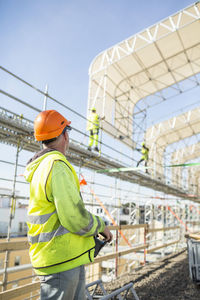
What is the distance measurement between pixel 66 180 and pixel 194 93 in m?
15.0

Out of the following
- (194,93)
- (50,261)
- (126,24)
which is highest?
(126,24)

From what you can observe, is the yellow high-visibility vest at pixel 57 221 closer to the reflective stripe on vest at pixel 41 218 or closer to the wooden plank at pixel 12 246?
the reflective stripe on vest at pixel 41 218

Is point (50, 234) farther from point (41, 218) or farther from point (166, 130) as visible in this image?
point (166, 130)

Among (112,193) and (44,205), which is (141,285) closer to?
(44,205)

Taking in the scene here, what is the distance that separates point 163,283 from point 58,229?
4.65 metres

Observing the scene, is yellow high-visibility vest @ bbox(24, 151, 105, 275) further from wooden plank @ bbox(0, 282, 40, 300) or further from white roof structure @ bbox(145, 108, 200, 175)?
white roof structure @ bbox(145, 108, 200, 175)

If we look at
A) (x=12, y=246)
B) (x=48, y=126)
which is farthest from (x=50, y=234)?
(x=12, y=246)

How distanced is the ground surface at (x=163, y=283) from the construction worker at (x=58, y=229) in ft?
11.5

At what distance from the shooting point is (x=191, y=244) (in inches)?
205

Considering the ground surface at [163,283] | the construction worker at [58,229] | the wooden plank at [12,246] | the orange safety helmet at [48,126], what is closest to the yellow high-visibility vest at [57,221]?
the construction worker at [58,229]

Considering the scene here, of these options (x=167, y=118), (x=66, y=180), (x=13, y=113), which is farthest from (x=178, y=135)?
(x=66, y=180)

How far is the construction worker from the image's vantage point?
1.26 meters

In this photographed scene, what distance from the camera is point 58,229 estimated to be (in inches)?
51.2

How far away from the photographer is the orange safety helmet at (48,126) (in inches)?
60.2
